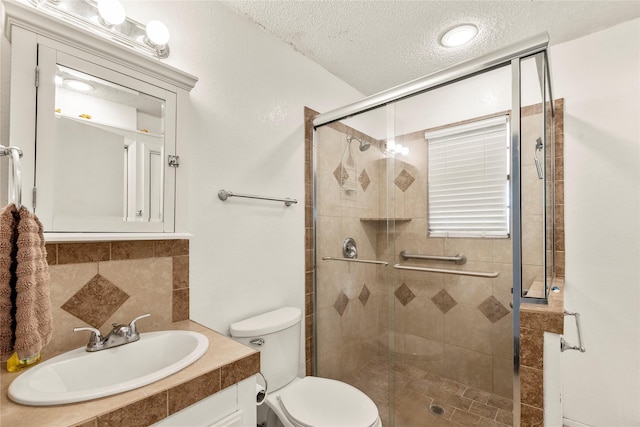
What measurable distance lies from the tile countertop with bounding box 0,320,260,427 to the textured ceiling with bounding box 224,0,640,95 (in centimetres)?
166

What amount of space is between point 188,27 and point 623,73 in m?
2.38

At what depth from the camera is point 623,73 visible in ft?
5.53

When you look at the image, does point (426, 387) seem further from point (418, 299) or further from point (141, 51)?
point (141, 51)

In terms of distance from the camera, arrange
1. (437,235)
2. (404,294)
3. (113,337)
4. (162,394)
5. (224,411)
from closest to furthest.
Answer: (162,394) < (224,411) < (113,337) < (437,235) < (404,294)

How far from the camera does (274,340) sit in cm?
150

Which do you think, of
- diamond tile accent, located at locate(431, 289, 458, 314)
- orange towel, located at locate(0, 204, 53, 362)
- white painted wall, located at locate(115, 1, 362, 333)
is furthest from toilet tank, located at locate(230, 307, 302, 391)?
orange towel, located at locate(0, 204, 53, 362)

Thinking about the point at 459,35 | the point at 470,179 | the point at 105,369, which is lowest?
the point at 105,369

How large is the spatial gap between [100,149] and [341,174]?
4.10 feet

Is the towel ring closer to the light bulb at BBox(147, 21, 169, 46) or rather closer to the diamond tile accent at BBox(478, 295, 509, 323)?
the light bulb at BBox(147, 21, 169, 46)

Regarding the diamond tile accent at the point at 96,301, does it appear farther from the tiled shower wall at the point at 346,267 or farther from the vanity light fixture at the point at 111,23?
the tiled shower wall at the point at 346,267

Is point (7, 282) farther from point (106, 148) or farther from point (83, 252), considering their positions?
point (106, 148)

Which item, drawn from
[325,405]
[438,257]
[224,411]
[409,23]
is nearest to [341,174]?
[438,257]

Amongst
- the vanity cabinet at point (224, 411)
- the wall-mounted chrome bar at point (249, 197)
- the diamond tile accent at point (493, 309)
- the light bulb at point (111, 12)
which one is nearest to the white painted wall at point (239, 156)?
the wall-mounted chrome bar at point (249, 197)

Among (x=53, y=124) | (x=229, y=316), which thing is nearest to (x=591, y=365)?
(x=229, y=316)
